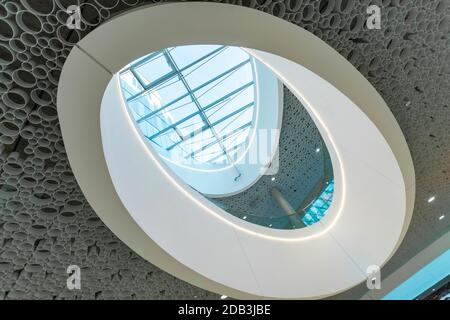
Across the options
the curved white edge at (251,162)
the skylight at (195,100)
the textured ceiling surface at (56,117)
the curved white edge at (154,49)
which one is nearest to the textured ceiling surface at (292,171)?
the curved white edge at (251,162)

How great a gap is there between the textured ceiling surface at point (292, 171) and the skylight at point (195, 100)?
2326 millimetres

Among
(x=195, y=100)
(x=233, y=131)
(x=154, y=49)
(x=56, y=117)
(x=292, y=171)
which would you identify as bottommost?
(x=195, y=100)

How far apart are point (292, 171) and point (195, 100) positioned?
4385 millimetres

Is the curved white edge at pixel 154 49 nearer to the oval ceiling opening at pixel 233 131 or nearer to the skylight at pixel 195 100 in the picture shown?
the oval ceiling opening at pixel 233 131

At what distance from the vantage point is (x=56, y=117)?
11.6 ft

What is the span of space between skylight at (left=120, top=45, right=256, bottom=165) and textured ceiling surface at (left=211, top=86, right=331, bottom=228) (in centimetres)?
233

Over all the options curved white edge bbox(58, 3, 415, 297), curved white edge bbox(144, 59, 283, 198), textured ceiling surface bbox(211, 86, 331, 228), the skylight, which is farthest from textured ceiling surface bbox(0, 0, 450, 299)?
curved white edge bbox(144, 59, 283, 198)

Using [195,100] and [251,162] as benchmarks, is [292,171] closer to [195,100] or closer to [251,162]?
[251,162]

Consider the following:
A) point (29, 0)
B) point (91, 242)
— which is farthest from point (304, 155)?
point (29, 0)

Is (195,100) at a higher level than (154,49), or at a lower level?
lower

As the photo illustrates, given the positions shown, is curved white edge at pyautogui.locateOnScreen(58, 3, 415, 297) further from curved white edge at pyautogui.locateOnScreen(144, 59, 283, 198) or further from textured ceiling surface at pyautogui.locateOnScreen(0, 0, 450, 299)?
curved white edge at pyautogui.locateOnScreen(144, 59, 283, 198)

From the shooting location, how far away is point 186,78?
10797mm

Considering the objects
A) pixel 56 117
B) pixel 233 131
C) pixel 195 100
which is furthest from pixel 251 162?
pixel 56 117
